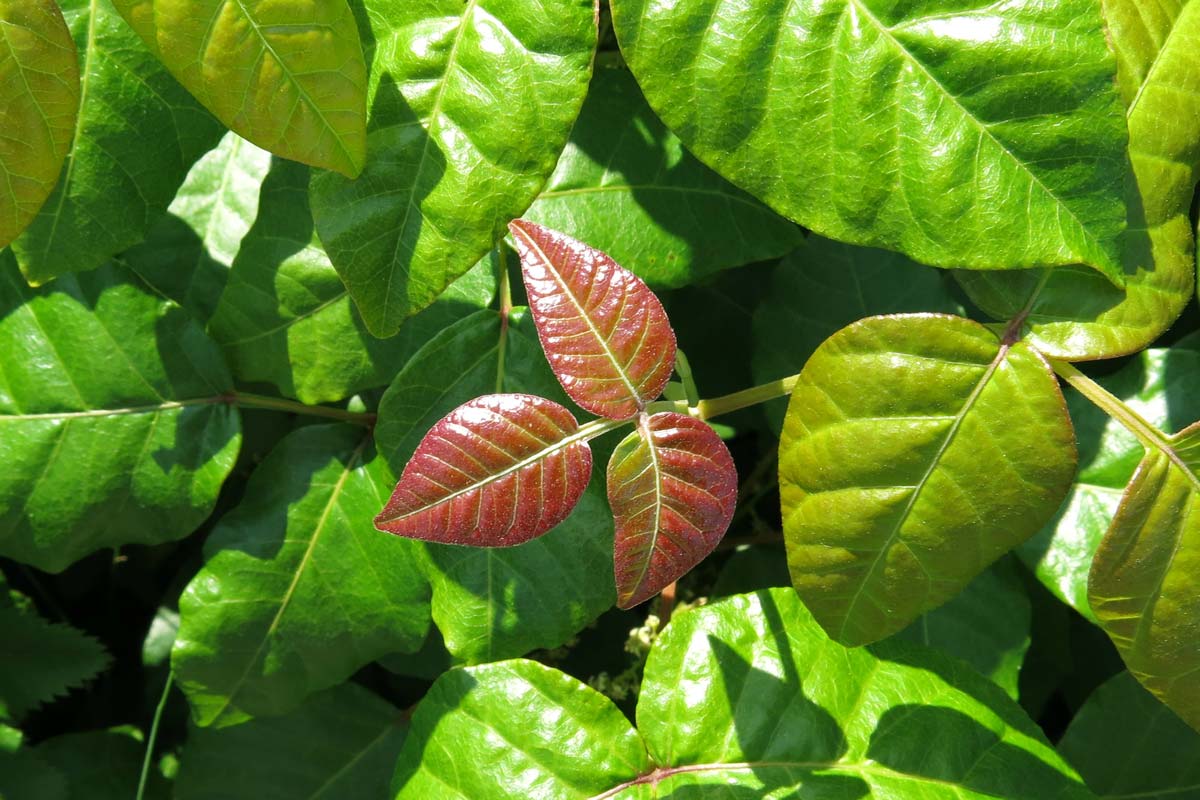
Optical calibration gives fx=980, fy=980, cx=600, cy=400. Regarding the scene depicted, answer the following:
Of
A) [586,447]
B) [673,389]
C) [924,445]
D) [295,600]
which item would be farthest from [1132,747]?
[295,600]

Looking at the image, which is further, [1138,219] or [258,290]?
[258,290]

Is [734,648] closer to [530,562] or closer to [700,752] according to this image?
[700,752]

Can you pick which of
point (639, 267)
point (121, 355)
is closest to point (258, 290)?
point (121, 355)

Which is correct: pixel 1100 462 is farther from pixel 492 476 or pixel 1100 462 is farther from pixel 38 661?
pixel 38 661

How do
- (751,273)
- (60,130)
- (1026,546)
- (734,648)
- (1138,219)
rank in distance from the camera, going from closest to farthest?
(60,130) < (1138,219) < (734,648) < (1026,546) < (751,273)

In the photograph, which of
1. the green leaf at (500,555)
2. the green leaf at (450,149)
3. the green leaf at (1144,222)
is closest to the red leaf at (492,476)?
the green leaf at (450,149)

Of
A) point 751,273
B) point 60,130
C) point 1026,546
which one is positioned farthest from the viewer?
point 751,273

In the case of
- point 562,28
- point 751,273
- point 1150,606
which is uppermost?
point 562,28
